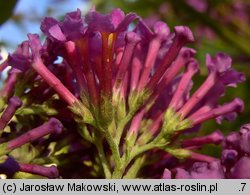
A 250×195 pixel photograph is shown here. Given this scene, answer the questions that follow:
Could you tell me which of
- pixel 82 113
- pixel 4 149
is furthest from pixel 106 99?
pixel 4 149

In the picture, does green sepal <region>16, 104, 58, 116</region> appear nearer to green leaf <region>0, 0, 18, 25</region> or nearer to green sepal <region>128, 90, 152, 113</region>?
green sepal <region>128, 90, 152, 113</region>

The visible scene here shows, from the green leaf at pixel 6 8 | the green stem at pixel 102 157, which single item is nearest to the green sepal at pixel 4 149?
the green stem at pixel 102 157

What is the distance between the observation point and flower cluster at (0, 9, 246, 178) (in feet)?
2.58

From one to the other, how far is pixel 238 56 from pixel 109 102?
3.26 ft

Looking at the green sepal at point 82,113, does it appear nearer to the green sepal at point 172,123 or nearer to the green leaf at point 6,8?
the green sepal at point 172,123

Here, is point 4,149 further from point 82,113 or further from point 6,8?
point 6,8

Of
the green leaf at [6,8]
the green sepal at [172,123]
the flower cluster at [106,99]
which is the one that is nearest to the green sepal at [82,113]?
the flower cluster at [106,99]

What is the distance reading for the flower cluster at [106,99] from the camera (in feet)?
2.58

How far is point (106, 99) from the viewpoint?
0.78 m

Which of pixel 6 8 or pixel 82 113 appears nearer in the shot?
pixel 82 113

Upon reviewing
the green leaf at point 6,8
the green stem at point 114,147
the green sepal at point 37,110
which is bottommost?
the green stem at point 114,147

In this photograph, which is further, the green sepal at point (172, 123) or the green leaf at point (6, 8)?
the green leaf at point (6, 8)

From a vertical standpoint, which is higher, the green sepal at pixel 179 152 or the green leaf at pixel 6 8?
the green leaf at pixel 6 8
